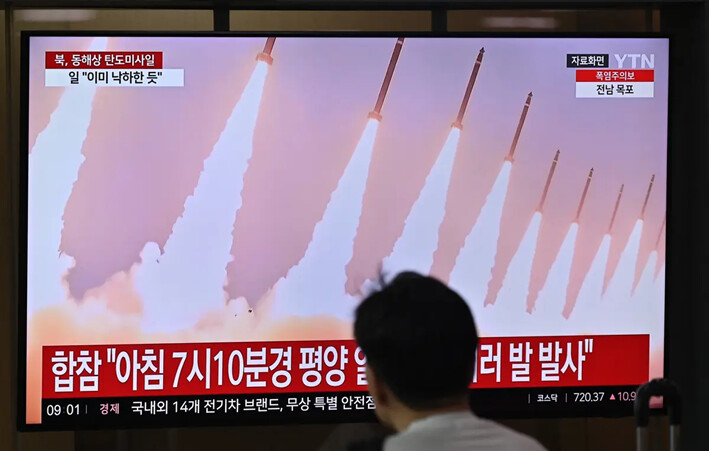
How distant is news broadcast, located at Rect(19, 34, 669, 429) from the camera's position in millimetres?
2928

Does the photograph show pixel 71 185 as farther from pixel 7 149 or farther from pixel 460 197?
pixel 460 197

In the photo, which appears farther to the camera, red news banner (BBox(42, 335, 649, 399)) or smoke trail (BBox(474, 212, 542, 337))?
smoke trail (BBox(474, 212, 542, 337))

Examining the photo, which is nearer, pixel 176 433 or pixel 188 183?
pixel 188 183

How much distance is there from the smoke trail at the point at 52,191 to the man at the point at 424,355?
171 cm

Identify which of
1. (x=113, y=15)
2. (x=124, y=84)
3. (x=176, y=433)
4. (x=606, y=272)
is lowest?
(x=176, y=433)

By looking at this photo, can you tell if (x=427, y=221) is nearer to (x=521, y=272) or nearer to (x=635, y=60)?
(x=521, y=272)

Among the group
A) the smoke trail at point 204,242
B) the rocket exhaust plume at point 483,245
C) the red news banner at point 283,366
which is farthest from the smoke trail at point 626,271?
the smoke trail at point 204,242

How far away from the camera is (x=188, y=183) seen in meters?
2.96

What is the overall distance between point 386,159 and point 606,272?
793 millimetres

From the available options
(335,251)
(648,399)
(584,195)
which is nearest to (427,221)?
(335,251)

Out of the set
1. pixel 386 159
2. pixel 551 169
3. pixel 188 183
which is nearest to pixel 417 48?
pixel 386 159
